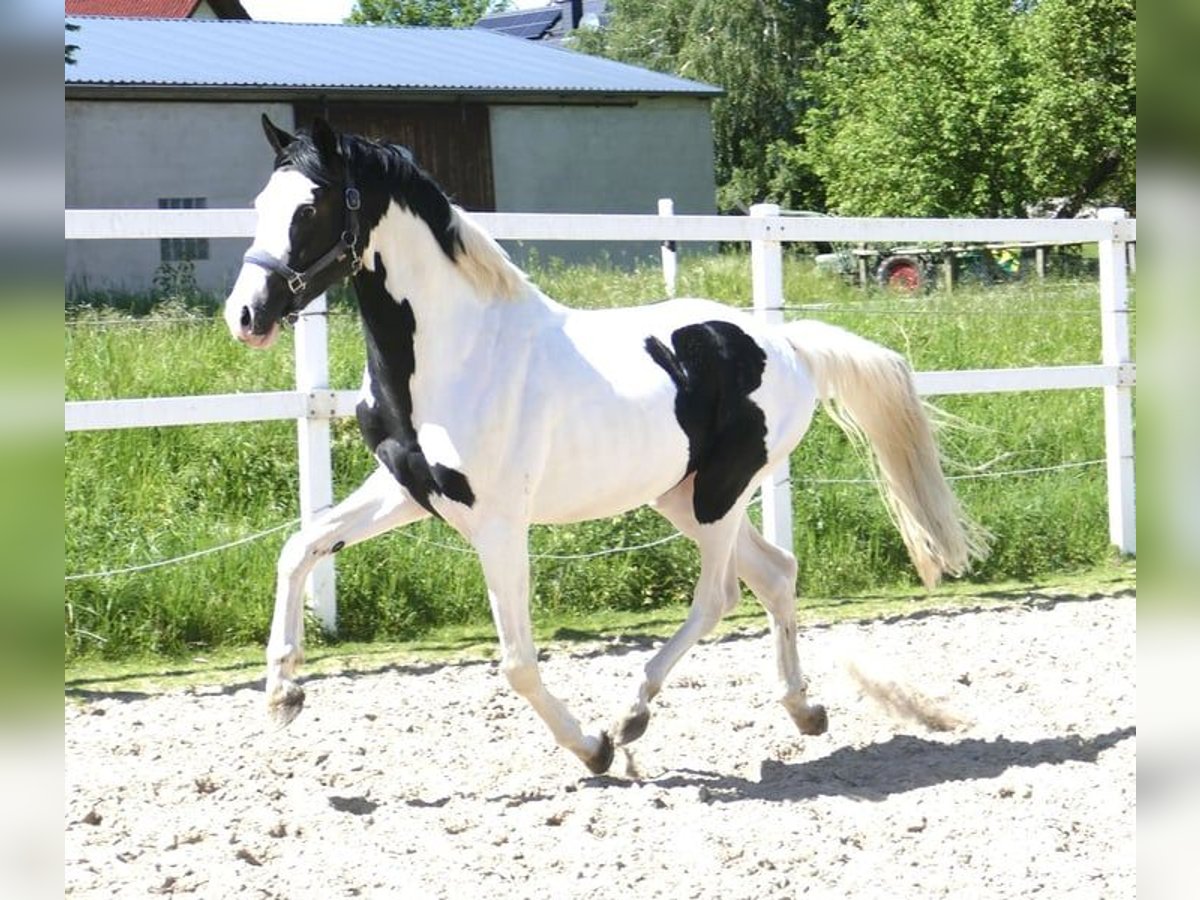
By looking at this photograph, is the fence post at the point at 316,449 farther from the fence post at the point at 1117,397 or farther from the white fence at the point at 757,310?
the fence post at the point at 1117,397

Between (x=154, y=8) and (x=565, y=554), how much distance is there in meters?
34.6

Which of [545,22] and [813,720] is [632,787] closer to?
[813,720]

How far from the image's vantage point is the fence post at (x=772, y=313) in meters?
7.52

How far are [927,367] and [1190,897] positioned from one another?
8824 mm

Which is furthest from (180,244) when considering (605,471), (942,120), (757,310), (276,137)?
(605,471)

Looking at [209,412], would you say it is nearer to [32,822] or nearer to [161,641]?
[161,641]

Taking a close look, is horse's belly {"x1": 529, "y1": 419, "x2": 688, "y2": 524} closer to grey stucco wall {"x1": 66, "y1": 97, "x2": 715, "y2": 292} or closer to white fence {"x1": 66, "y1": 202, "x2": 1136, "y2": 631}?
white fence {"x1": 66, "y1": 202, "x2": 1136, "y2": 631}

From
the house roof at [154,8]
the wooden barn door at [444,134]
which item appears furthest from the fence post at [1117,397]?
the house roof at [154,8]

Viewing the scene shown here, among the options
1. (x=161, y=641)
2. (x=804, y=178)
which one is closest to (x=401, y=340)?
(x=161, y=641)

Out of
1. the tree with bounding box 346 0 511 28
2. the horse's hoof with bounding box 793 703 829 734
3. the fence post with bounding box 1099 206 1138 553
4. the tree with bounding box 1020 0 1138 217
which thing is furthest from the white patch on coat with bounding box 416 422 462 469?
the tree with bounding box 346 0 511 28

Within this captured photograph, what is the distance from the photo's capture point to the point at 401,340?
4379 millimetres

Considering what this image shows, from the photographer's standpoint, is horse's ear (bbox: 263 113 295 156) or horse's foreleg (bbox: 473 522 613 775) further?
horse's foreleg (bbox: 473 522 613 775)

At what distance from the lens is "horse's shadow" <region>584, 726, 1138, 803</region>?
4414 millimetres

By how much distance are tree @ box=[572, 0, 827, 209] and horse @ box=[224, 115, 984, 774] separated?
34.0 meters
